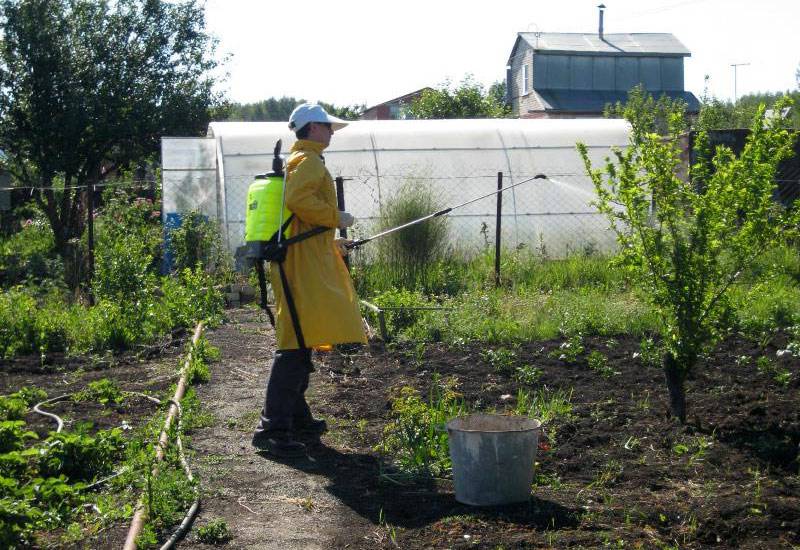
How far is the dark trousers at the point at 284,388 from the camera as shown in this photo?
5.85 metres

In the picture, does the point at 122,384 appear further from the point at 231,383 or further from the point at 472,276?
the point at 472,276

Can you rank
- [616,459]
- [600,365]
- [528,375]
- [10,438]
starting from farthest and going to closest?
[600,365]
[528,375]
[616,459]
[10,438]

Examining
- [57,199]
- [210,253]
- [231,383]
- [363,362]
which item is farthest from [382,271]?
[57,199]

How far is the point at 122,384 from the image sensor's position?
26.2ft

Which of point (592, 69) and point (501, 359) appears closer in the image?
point (501, 359)

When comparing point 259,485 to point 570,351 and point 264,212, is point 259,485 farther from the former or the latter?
point 570,351

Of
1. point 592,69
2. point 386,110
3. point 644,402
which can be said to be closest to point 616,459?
point 644,402

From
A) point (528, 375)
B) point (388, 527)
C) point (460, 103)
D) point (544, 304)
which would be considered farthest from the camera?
point (460, 103)

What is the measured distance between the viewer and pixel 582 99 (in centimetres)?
4516

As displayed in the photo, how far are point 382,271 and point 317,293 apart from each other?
22.2 feet

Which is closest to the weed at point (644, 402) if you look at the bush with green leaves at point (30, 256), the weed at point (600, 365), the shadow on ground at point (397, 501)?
the weed at point (600, 365)

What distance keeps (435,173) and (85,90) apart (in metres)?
8.06

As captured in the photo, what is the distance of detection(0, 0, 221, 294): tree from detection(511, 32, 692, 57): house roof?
26341mm

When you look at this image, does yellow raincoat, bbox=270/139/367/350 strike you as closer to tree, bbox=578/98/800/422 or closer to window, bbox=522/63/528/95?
tree, bbox=578/98/800/422
